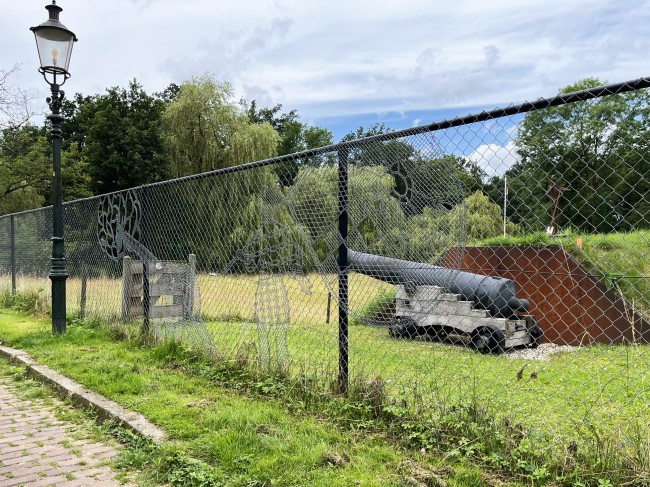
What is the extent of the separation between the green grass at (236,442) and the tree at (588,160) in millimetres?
1534

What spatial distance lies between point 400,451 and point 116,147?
31.4 m

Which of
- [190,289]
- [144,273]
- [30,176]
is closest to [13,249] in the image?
[144,273]

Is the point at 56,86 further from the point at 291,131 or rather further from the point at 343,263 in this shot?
the point at 291,131

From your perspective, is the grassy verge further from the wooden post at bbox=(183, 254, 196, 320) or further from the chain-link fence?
the wooden post at bbox=(183, 254, 196, 320)

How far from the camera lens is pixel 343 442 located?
316 cm

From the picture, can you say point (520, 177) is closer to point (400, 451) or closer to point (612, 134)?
point (612, 134)

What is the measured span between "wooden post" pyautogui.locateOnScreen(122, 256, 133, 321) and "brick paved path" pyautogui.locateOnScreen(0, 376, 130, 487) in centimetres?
228

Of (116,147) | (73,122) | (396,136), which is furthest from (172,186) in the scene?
(73,122)

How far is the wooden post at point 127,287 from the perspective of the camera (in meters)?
6.51

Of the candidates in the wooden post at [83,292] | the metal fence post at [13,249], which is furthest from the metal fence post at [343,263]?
the metal fence post at [13,249]

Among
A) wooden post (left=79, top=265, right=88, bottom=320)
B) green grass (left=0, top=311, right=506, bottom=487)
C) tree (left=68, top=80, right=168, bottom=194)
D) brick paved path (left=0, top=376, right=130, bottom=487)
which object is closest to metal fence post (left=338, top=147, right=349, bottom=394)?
green grass (left=0, top=311, right=506, bottom=487)

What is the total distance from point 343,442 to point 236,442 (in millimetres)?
671

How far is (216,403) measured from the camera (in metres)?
3.91

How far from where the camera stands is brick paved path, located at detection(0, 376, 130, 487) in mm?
3000
